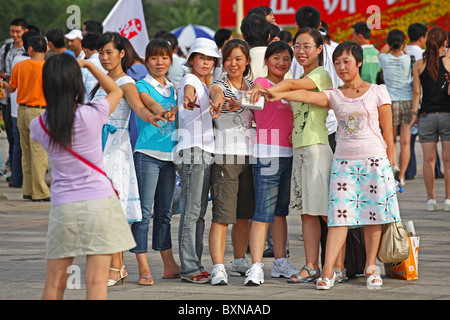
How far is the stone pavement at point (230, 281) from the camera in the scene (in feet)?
19.5

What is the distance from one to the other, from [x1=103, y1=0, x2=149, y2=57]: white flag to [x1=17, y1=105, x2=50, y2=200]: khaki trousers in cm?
234

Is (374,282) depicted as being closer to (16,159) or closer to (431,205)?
(431,205)

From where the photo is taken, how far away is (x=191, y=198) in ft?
21.3

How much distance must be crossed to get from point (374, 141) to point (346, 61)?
62 cm

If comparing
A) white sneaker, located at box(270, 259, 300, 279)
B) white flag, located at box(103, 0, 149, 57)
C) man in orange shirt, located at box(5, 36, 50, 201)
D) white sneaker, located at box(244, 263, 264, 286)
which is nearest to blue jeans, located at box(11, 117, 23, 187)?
man in orange shirt, located at box(5, 36, 50, 201)

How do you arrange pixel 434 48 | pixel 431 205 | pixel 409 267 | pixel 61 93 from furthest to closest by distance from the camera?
pixel 431 205 < pixel 434 48 < pixel 409 267 < pixel 61 93

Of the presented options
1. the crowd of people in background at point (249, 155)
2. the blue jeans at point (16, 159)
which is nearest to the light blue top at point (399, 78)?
the blue jeans at point (16, 159)

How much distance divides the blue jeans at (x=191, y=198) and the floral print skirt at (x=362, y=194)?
0.96 m

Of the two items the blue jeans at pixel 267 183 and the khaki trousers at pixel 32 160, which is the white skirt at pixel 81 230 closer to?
the blue jeans at pixel 267 183

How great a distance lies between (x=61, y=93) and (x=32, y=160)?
7.03m

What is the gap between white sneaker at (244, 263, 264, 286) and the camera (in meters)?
6.35

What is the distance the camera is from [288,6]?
30.9 m

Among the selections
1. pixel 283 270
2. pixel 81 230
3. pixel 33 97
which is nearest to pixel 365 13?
pixel 33 97

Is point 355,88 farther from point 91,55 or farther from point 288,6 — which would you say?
point 288,6
